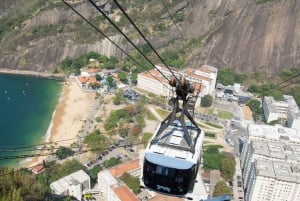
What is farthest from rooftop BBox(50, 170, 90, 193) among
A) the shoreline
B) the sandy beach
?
the shoreline

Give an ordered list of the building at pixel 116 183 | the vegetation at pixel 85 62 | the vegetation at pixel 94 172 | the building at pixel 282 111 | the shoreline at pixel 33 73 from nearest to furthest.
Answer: the building at pixel 116 183 < the vegetation at pixel 94 172 < the building at pixel 282 111 < the shoreline at pixel 33 73 < the vegetation at pixel 85 62

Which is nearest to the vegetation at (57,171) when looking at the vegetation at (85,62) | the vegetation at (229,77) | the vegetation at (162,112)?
the vegetation at (162,112)

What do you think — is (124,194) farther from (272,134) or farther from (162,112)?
(162,112)

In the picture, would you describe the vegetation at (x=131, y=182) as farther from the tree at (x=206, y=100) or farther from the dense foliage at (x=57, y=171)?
the tree at (x=206, y=100)

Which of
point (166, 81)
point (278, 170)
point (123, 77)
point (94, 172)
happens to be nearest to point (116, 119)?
point (166, 81)

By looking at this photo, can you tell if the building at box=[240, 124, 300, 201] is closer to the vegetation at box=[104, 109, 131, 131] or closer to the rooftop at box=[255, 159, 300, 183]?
the rooftop at box=[255, 159, 300, 183]

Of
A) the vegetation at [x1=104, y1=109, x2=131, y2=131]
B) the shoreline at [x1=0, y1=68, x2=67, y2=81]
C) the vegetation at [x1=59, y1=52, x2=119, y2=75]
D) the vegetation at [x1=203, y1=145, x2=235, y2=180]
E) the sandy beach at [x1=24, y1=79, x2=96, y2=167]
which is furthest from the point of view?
the vegetation at [x1=59, y1=52, x2=119, y2=75]

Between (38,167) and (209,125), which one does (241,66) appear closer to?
(209,125)
